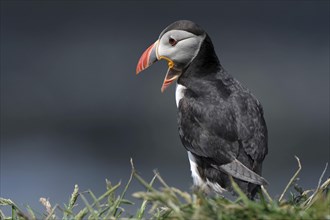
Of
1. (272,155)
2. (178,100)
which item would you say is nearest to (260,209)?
(178,100)

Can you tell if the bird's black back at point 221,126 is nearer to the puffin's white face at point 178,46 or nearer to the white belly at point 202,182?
the white belly at point 202,182

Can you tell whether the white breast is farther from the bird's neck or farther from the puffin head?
the puffin head

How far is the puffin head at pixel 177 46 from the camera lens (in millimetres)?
4227

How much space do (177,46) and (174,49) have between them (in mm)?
27

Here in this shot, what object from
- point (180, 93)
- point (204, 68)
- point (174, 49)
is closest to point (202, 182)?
point (180, 93)

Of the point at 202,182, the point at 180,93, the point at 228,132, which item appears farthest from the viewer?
the point at 180,93

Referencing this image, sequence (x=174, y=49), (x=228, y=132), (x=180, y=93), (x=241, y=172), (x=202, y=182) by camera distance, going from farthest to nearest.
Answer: (x=174, y=49) → (x=180, y=93) → (x=202, y=182) → (x=228, y=132) → (x=241, y=172)

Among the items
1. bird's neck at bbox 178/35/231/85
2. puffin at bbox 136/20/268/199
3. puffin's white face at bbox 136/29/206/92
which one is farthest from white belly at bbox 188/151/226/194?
puffin's white face at bbox 136/29/206/92

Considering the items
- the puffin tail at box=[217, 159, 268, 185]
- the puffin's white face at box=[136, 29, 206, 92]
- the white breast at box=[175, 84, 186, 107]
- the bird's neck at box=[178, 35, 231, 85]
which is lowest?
the puffin tail at box=[217, 159, 268, 185]

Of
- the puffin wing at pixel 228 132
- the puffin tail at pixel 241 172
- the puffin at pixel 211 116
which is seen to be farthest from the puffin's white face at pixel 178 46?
the puffin tail at pixel 241 172

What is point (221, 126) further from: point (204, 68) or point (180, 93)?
point (204, 68)

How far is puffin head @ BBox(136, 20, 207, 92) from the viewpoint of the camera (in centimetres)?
423

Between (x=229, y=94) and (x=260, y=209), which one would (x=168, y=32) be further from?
(x=260, y=209)

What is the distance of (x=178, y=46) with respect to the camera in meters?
4.25
